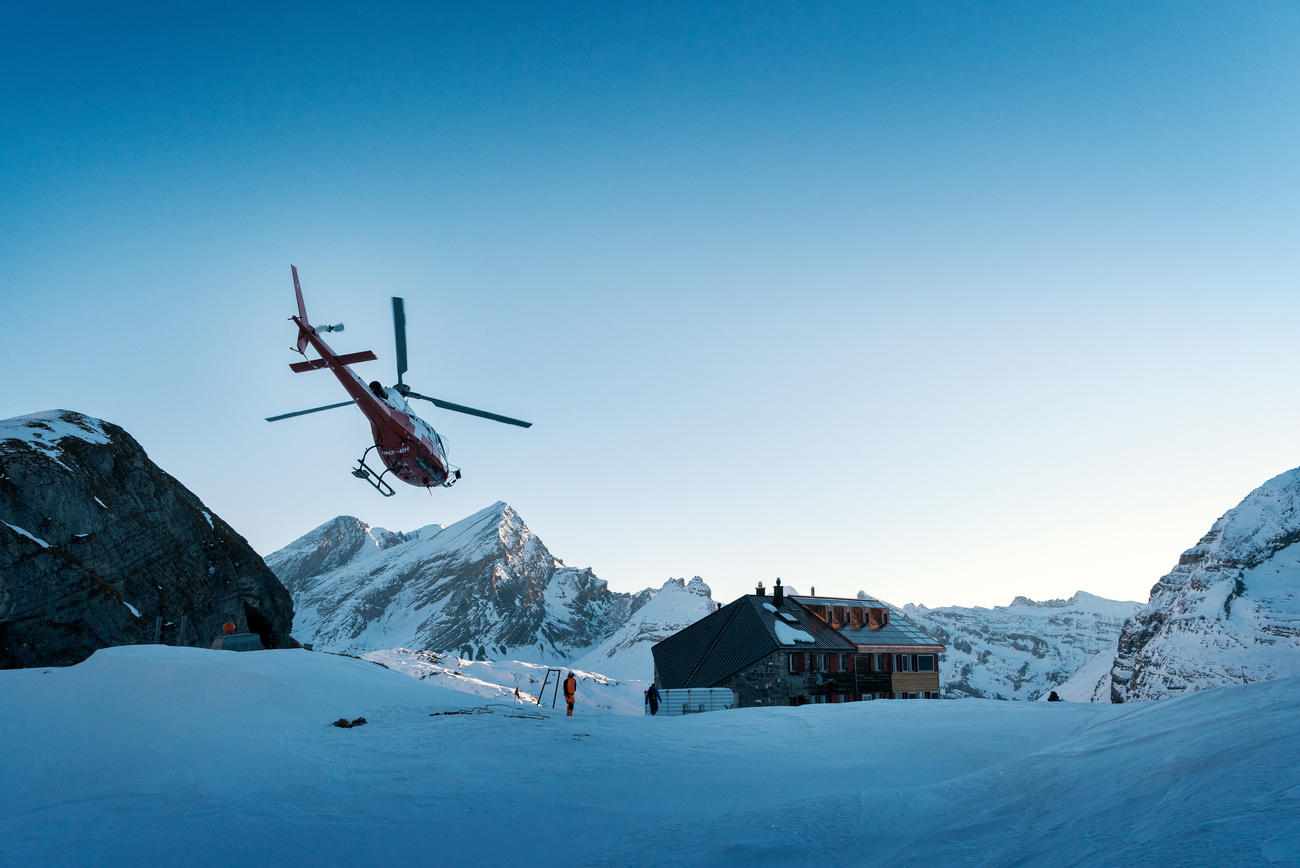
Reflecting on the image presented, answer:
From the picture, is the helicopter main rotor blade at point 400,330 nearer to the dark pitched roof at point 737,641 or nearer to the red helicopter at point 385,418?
the red helicopter at point 385,418

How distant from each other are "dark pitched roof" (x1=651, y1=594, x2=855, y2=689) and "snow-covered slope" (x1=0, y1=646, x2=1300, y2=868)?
1122 inches

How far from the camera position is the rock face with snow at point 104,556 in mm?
46062

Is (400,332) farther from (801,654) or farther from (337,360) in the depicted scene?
(801,654)

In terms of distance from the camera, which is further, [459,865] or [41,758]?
[41,758]

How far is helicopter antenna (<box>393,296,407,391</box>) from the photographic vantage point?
30.8m

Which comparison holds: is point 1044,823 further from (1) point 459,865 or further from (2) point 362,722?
(2) point 362,722

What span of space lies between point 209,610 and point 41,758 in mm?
52383

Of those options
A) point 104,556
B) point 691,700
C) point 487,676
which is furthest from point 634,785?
point 487,676

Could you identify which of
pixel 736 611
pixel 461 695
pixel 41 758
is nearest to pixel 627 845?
pixel 41 758

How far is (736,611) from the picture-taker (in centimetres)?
5031

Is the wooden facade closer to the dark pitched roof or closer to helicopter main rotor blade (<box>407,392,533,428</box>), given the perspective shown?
the dark pitched roof

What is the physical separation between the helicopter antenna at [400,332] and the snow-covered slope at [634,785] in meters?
16.8

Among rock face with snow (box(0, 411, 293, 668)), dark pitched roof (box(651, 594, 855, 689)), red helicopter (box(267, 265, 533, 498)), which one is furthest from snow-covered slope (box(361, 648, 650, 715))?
red helicopter (box(267, 265, 533, 498))

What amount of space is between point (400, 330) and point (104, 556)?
3783 centimetres
